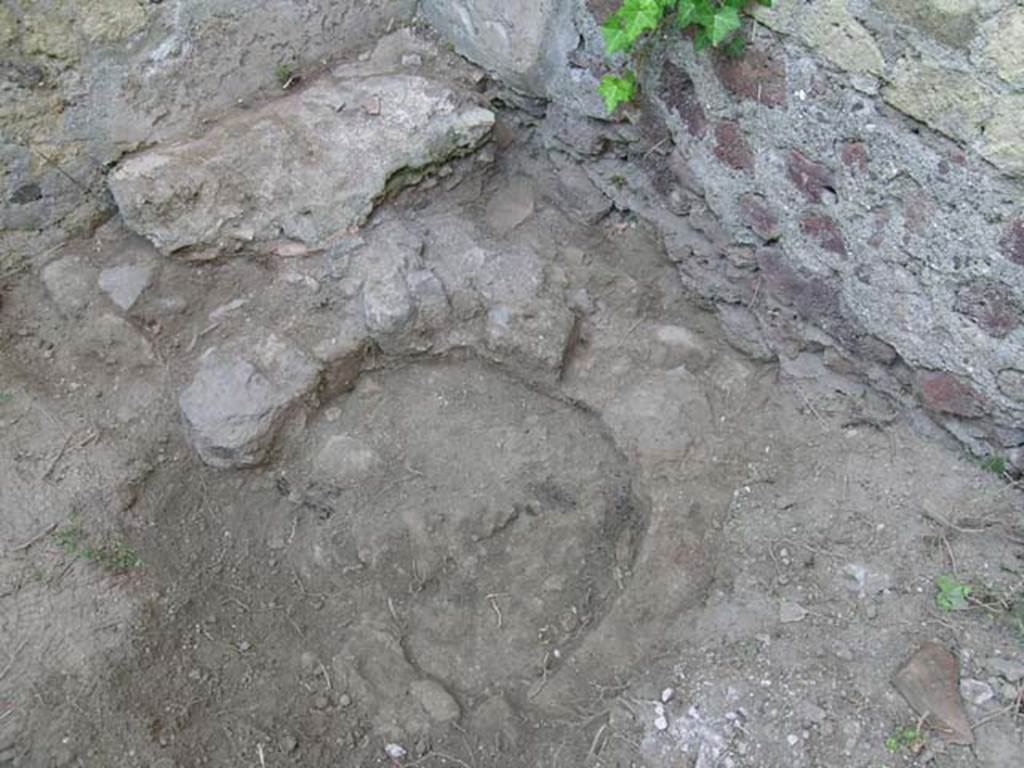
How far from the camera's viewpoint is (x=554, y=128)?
294cm

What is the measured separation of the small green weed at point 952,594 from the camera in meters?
2.28

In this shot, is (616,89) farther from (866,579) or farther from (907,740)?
(907,740)

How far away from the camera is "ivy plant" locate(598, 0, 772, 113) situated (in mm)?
2293

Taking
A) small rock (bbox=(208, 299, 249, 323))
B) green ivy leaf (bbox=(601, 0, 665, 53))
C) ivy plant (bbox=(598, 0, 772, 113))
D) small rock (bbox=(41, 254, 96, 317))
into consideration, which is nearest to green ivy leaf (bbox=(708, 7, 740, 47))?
ivy plant (bbox=(598, 0, 772, 113))

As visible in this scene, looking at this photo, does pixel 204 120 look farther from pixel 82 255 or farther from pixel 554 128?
pixel 554 128

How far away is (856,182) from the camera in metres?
2.32

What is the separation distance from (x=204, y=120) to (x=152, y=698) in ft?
4.81

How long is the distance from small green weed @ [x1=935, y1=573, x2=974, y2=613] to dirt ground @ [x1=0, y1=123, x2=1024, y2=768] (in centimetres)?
2

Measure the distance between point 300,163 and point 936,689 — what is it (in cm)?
192

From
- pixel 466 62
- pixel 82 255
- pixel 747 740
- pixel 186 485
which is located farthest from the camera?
pixel 466 62

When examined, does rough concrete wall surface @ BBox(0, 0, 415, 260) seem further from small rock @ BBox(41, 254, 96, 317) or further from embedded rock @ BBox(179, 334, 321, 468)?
embedded rock @ BBox(179, 334, 321, 468)

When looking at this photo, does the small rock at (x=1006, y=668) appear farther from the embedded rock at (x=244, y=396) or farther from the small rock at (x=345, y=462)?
the embedded rock at (x=244, y=396)

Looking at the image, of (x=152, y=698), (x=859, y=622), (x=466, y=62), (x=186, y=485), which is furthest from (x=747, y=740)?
(x=466, y=62)

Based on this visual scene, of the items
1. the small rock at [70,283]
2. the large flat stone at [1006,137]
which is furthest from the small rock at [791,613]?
the small rock at [70,283]
